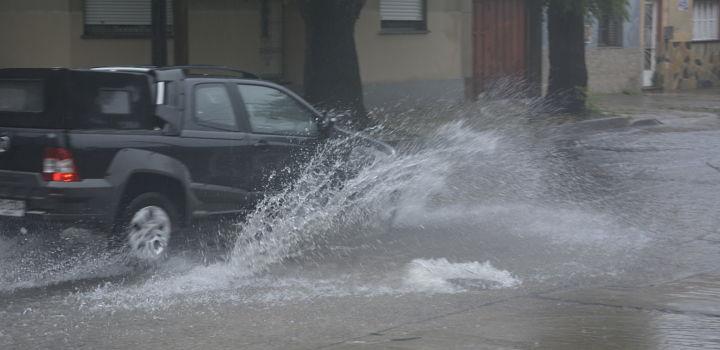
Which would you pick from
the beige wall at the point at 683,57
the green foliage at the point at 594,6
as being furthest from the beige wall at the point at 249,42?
the beige wall at the point at 683,57

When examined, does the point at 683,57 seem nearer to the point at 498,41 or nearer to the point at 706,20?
the point at 706,20

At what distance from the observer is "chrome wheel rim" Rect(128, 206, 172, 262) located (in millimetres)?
8305

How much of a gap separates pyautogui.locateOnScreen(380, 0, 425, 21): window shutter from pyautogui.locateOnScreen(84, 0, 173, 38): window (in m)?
5.84

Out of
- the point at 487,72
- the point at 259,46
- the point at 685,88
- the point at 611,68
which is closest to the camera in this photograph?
the point at 259,46

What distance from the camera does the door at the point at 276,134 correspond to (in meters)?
9.25

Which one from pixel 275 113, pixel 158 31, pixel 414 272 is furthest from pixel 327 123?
pixel 158 31

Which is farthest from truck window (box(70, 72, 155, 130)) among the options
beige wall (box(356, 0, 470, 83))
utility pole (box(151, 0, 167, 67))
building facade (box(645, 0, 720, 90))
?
building facade (box(645, 0, 720, 90))

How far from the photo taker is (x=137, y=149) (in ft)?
27.1

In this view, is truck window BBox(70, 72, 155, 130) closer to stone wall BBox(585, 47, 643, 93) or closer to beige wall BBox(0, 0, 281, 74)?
beige wall BBox(0, 0, 281, 74)

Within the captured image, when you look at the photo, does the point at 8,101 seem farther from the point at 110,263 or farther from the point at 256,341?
the point at 256,341

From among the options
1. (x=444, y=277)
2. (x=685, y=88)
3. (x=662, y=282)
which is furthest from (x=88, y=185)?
(x=685, y=88)

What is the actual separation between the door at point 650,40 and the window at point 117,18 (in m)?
17.7

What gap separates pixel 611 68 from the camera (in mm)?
29406

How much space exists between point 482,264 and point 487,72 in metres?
17.0
